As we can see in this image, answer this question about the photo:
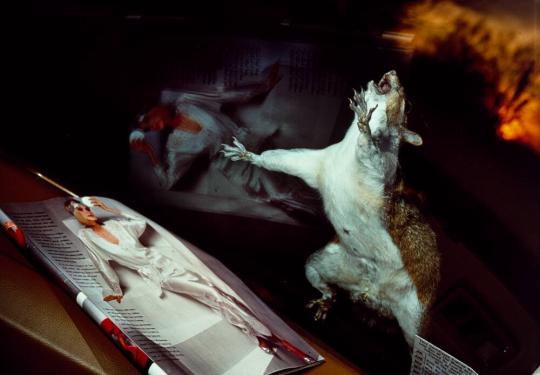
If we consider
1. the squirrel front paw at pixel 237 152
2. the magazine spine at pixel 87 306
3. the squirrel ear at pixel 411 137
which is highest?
the squirrel ear at pixel 411 137

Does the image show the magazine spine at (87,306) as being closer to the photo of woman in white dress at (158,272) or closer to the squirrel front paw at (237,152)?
the photo of woman in white dress at (158,272)

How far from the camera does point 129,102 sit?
A: 209 centimetres

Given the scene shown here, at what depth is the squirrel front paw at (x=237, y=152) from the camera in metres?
1.85

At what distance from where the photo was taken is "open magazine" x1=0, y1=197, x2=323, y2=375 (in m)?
1.38

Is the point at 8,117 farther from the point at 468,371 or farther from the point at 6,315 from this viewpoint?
the point at 468,371

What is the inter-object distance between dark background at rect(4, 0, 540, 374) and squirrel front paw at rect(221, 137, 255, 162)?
0.25 meters

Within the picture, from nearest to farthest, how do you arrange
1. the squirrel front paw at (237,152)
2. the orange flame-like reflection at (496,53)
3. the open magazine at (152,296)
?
the orange flame-like reflection at (496,53), the open magazine at (152,296), the squirrel front paw at (237,152)

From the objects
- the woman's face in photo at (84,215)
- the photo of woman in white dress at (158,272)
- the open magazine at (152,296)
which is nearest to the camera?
the open magazine at (152,296)

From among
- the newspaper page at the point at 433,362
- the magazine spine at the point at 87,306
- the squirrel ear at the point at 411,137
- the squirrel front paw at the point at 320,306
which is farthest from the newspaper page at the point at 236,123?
the magazine spine at the point at 87,306

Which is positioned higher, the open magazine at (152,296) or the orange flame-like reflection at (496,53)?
the orange flame-like reflection at (496,53)

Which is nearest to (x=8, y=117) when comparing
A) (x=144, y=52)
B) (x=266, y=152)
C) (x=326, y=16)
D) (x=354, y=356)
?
(x=144, y=52)

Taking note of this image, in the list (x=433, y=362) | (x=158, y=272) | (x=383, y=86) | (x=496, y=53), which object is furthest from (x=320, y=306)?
(x=496, y=53)

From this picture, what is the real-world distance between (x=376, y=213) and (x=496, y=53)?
55 centimetres

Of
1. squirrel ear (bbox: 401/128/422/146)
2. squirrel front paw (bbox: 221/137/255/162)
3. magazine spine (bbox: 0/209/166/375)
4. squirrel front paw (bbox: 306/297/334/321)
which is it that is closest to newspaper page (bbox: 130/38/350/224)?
squirrel front paw (bbox: 221/137/255/162)
